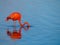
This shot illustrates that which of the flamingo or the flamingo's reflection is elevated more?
the flamingo

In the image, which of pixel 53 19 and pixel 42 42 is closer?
pixel 42 42

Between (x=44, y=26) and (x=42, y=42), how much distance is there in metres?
0.18

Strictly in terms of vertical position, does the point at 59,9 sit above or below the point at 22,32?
above

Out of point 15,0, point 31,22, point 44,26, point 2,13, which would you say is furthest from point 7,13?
point 44,26

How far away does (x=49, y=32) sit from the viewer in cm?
157

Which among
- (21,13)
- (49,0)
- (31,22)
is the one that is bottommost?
(31,22)

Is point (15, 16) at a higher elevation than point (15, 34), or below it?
higher

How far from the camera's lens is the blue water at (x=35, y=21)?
1521mm

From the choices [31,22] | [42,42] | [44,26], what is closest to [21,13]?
[31,22]

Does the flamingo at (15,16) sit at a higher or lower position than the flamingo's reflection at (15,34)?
higher

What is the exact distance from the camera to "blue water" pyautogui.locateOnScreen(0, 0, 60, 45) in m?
1.52

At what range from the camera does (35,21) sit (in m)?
1.60

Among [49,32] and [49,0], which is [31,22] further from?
[49,0]

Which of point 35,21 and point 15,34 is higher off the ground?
point 35,21
